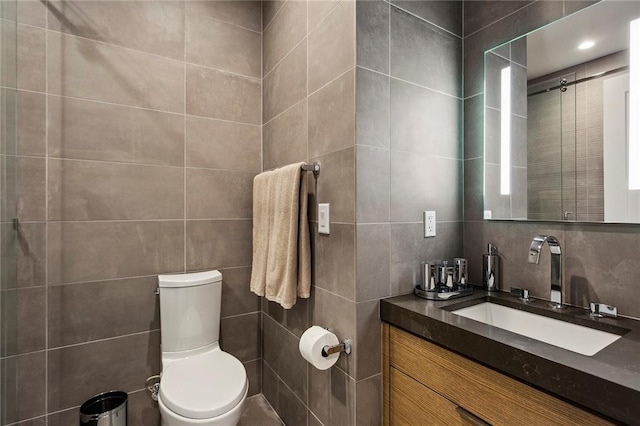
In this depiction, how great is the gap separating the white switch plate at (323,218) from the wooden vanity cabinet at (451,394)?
48 centimetres

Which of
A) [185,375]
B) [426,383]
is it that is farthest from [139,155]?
[426,383]

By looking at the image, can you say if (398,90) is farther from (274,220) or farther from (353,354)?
(353,354)

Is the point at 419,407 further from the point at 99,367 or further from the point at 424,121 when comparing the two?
the point at 99,367

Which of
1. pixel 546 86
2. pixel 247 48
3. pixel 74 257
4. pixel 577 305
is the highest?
pixel 247 48

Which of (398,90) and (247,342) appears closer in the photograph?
(398,90)

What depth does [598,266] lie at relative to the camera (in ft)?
3.71

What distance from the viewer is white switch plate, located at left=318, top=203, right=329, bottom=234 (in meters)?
1.40

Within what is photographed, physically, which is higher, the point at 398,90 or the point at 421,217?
the point at 398,90

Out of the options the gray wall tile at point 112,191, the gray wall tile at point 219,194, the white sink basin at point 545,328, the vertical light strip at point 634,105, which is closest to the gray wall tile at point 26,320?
the gray wall tile at point 112,191

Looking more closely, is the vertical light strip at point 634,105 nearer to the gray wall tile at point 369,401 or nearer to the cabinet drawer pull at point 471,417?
the cabinet drawer pull at point 471,417

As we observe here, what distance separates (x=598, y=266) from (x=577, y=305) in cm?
17

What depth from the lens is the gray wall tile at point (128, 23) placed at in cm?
157

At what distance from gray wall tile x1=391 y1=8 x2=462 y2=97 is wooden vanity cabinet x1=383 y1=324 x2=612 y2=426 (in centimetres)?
109

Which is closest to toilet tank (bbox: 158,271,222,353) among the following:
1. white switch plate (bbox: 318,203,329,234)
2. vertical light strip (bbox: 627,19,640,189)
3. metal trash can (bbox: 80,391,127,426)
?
metal trash can (bbox: 80,391,127,426)
